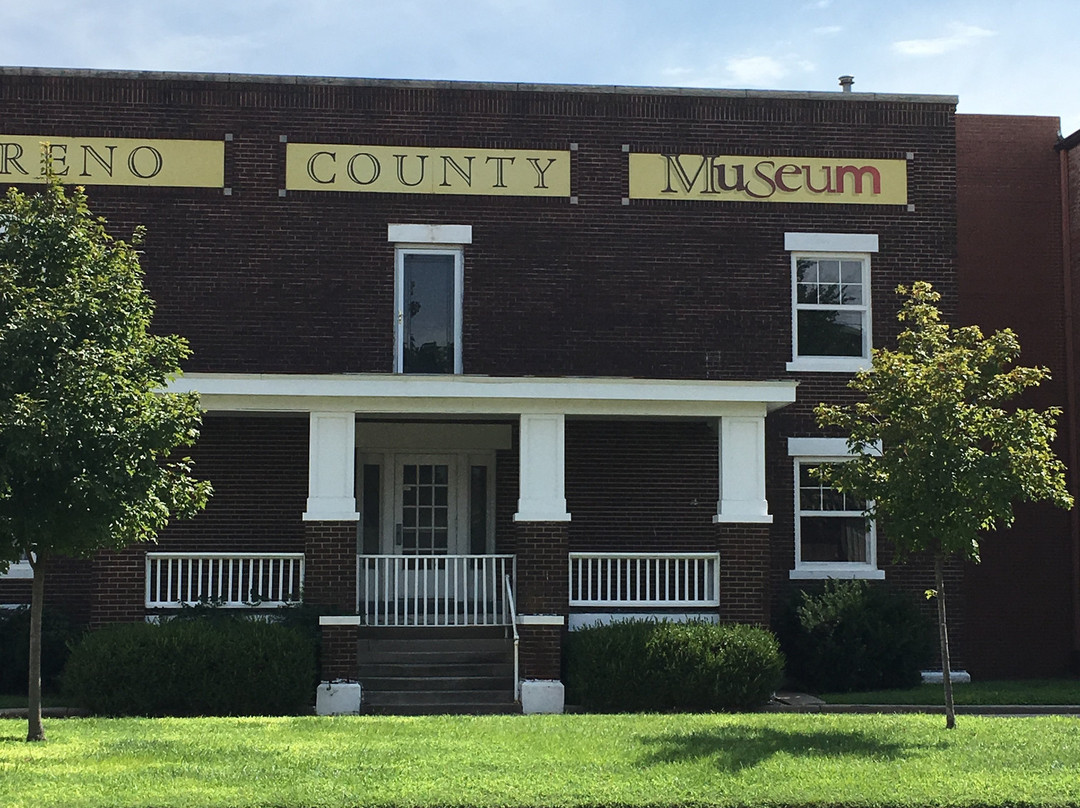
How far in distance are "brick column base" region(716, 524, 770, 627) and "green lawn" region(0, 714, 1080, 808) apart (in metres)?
2.88

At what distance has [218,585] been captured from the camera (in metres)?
16.1

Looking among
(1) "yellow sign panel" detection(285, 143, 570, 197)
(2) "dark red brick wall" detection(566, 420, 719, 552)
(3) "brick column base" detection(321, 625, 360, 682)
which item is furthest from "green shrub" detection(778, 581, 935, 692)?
(1) "yellow sign panel" detection(285, 143, 570, 197)

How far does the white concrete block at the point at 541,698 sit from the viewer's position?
49.9 feet

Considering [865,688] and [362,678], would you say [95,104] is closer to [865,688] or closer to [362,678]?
[362,678]

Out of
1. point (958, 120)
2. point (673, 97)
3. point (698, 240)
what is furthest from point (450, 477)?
point (958, 120)

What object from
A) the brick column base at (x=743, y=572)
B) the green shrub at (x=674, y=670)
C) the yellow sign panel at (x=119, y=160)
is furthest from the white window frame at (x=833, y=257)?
the yellow sign panel at (x=119, y=160)

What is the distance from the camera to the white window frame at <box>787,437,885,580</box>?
1866cm

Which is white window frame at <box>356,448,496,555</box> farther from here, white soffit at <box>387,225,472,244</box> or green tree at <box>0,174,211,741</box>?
green tree at <box>0,174,211,741</box>

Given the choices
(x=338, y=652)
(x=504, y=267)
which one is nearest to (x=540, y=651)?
(x=338, y=652)

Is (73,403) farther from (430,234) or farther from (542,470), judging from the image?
(430,234)

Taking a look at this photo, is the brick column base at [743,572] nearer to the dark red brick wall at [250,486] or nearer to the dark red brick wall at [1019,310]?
the dark red brick wall at [1019,310]

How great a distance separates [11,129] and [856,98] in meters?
12.0

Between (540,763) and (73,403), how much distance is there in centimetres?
485

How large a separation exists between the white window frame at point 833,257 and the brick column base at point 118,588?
938 centimetres
